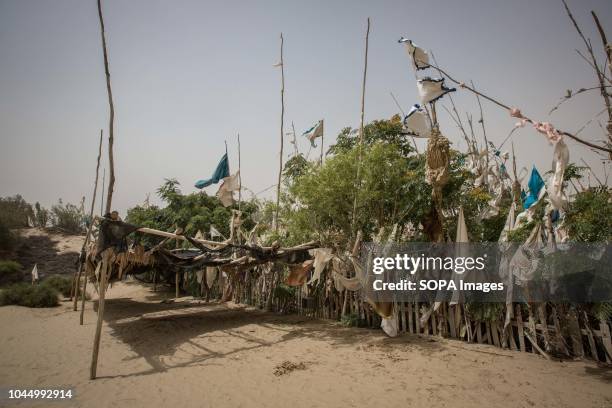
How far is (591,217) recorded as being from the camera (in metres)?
5.16

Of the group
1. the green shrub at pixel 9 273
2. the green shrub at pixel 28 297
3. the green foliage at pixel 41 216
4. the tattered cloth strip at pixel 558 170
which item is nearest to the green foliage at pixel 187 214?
the green shrub at pixel 28 297

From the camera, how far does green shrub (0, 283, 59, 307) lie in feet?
41.9

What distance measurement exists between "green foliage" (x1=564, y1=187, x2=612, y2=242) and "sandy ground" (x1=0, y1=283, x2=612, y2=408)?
208cm

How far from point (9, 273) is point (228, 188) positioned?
A: 59.5ft

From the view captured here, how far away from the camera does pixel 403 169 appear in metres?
7.85

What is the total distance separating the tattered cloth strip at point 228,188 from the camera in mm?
9664

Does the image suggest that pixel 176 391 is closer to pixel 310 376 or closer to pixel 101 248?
pixel 310 376

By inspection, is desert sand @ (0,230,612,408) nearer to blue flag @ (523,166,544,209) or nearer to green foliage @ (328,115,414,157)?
blue flag @ (523,166,544,209)

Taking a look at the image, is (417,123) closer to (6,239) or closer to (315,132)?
(315,132)

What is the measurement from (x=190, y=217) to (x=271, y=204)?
228 inches

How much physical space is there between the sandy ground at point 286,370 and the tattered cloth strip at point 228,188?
3724 mm

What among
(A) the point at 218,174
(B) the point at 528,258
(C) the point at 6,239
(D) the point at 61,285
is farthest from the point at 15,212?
(B) the point at 528,258

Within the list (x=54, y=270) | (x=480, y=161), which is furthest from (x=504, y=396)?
(x=54, y=270)

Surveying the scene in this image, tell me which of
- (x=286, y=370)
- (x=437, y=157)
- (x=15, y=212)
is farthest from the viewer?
(x=15, y=212)
